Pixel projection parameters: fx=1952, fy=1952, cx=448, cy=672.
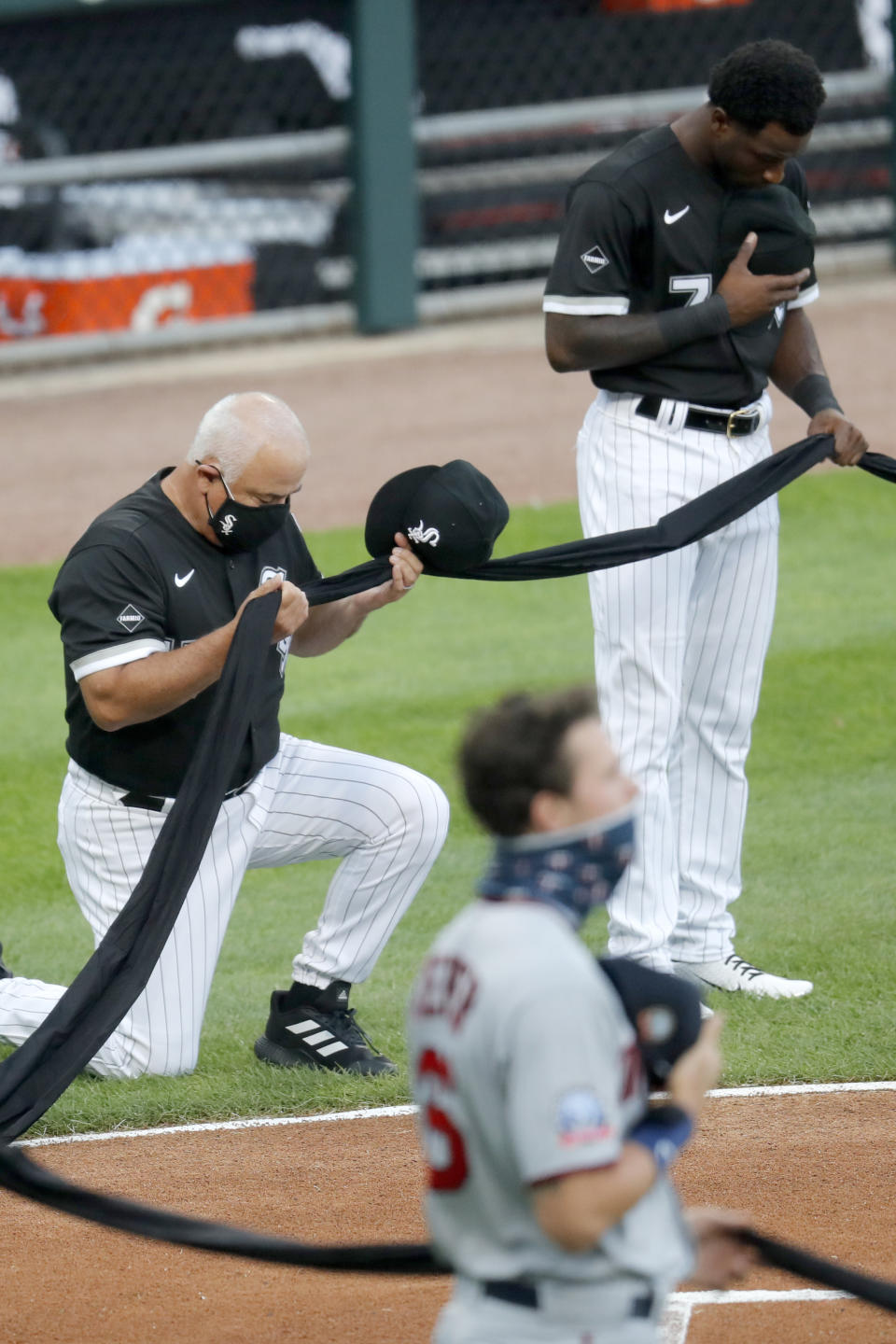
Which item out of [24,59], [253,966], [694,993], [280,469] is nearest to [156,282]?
[24,59]

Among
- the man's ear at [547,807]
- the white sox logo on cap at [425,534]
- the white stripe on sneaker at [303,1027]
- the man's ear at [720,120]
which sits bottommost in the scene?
the white stripe on sneaker at [303,1027]

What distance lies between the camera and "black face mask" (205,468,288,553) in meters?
4.57

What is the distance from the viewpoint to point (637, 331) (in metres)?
4.77

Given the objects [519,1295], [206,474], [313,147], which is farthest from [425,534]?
[313,147]

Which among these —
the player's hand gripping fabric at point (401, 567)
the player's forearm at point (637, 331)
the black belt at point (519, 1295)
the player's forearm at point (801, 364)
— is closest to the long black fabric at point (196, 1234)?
the black belt at point (519, 1295)

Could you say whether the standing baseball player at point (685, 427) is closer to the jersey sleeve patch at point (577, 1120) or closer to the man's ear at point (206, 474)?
the man's ear at point (206, 474)

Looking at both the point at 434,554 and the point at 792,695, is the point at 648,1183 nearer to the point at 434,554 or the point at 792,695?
the point at 434,554

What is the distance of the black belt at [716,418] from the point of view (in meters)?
4.91

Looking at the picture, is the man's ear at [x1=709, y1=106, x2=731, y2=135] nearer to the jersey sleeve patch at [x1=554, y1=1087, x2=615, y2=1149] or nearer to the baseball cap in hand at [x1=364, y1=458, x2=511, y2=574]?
the baseball cap in hand at [x1=364, y1=458, x2=511, y2=574]

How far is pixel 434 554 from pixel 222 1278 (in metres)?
1.76

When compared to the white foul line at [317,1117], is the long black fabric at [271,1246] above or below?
above

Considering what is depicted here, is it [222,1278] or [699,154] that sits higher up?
[699,154]

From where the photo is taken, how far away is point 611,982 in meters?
2.61

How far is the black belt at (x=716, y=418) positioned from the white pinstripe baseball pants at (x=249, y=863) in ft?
3.69
